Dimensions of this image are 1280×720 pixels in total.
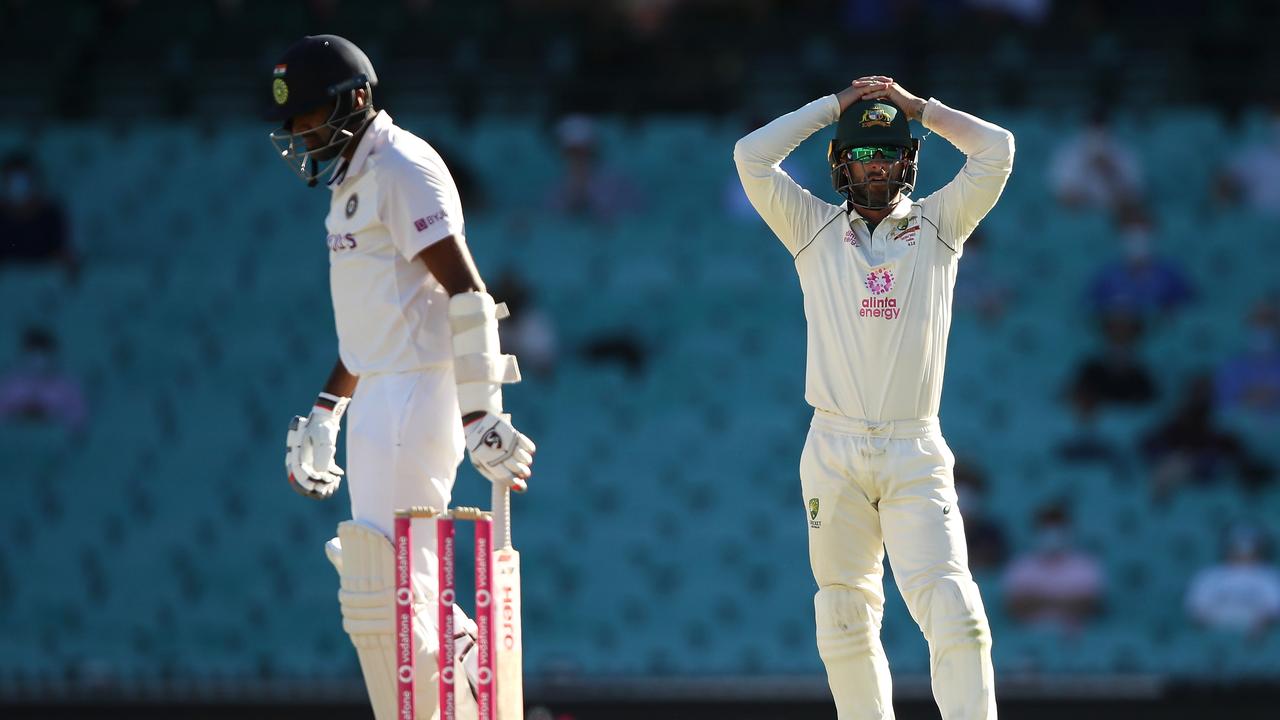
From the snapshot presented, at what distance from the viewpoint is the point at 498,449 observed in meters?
4.73

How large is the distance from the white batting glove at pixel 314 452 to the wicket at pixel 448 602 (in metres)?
0.64

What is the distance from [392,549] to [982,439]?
6252 mm

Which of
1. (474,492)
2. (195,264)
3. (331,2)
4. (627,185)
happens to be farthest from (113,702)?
(331,2)

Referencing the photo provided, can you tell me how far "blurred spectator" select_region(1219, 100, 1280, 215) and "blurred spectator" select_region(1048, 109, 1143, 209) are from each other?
56cm

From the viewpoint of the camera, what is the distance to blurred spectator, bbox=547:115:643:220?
1180 centimetres

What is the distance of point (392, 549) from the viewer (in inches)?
192

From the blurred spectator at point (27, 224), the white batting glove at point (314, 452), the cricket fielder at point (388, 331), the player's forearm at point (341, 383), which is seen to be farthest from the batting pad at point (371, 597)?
the blurred spectator at point (27, 224)

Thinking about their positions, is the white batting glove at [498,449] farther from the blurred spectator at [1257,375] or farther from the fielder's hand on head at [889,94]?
the blurred spectator at [1257,375]

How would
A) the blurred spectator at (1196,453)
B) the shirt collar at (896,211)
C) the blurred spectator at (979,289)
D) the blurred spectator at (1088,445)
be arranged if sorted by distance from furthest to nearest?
the blurred spectator at (979,289) → the blurred spectator at (1088,445) → the blurred spectator at (1196,453) → the shirt collar at (896,211)

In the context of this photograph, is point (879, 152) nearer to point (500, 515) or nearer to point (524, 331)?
point (500, 515)

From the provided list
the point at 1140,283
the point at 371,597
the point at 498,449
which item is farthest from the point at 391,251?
the point at 1140,283

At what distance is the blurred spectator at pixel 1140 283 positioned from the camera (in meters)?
11.2

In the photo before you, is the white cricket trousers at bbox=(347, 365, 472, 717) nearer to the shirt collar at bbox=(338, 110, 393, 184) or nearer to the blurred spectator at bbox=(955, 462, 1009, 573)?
the shirt collar at bbox=(338, 110, 393, 184)

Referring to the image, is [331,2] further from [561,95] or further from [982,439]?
[982,439]
